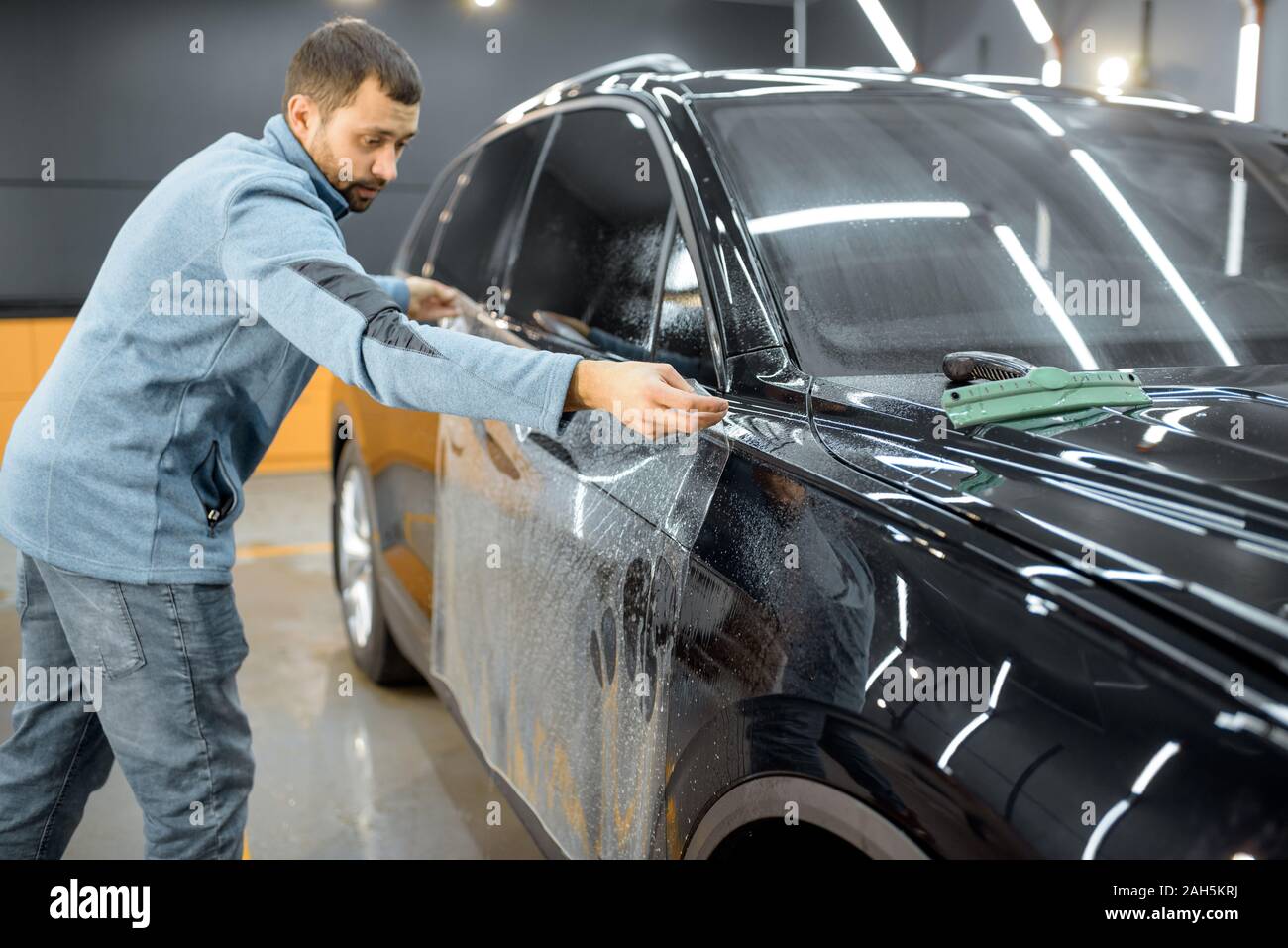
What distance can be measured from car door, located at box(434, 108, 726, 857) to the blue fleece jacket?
432mm

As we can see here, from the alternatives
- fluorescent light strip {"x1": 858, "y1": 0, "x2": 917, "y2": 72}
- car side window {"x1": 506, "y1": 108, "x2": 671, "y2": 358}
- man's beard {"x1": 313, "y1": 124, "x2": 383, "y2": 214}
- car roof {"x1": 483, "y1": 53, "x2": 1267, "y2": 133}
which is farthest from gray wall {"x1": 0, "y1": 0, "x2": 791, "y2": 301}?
man's beard {"x1": 313, "y1": 124, "x2": 383, "y2": 214}

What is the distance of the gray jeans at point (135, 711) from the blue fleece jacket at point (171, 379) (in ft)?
0.18

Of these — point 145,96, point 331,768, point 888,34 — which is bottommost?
point 331,768

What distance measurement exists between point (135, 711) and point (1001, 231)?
1.42 m

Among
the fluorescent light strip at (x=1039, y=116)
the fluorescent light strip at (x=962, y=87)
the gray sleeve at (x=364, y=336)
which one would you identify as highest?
the fluorescent light strip at (x=962, y=87)

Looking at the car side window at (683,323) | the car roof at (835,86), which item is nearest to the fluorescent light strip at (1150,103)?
the car roof at (835,86)

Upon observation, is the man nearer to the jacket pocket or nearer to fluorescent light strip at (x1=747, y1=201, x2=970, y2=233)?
the jacket pocket

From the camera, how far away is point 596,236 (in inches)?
82.4

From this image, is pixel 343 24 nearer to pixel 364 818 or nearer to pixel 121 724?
pixel 121 724

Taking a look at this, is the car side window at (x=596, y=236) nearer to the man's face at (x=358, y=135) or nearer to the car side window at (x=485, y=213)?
the car side window at (x=485, y=213)

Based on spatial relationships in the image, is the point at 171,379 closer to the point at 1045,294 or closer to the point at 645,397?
the point at 645,397

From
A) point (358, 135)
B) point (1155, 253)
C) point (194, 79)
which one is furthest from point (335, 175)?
point (194, 79)

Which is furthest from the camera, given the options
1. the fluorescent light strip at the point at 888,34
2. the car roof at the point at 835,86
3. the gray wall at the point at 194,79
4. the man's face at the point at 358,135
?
the fluorescent light strip at the point at 888,34

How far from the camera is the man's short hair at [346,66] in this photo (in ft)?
5.24
